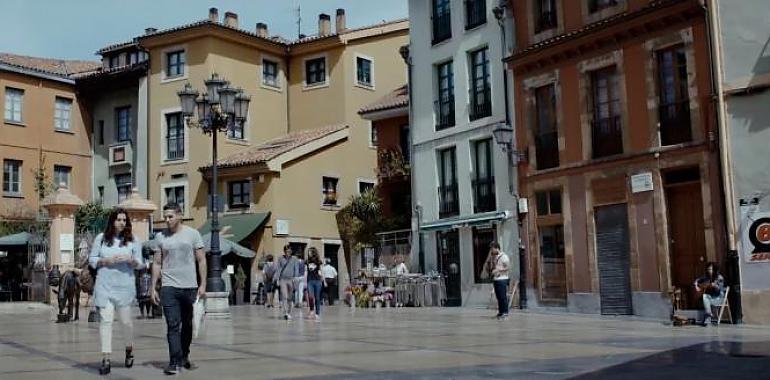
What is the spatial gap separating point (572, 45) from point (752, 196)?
20.8ft

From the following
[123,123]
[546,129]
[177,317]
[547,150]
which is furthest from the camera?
[123,123]

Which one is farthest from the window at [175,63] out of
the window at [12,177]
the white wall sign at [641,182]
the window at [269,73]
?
the white wall sign at [641,182]

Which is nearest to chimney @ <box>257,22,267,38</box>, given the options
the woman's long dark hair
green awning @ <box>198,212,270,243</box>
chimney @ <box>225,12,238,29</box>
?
chimney @ <box>225,12,238,29</box>

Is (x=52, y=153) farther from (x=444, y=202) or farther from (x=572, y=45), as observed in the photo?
(x=572, y=45)

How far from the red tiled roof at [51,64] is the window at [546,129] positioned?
24349mm

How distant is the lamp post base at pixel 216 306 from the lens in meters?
19.7

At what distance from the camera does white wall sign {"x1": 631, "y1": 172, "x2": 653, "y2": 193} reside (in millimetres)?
19906

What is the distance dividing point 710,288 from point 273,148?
22204 mm

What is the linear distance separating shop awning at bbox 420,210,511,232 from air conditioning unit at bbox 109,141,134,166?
16.8 metres

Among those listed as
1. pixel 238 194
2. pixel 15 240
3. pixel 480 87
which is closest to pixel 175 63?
pixel 238 194

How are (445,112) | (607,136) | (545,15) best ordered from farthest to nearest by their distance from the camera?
(445,112)
(545,15)
(607,136)

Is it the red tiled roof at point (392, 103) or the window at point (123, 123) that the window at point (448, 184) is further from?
the window at point (123, 123)

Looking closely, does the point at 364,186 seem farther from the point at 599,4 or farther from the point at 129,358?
the point at 129,358

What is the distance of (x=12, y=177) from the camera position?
124 ft
